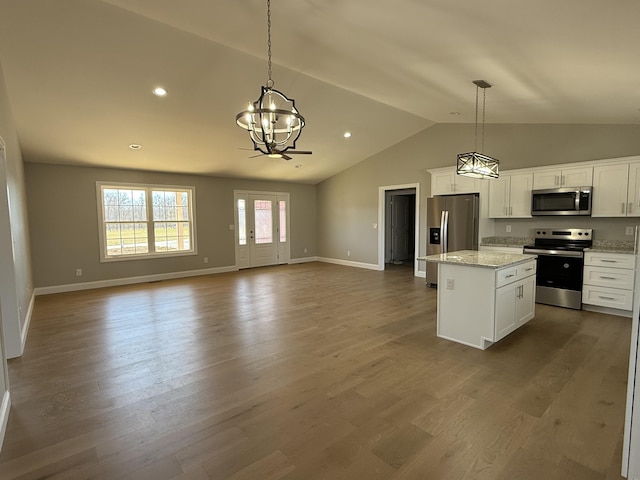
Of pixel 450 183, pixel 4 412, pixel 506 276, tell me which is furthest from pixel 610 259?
pixel 4 412

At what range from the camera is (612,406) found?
2.40 metres

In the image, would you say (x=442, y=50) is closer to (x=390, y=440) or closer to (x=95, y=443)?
(x=390, y=440)

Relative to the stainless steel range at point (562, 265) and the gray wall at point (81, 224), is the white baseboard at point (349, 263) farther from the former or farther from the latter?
the stainless steel range at point (562, 265)

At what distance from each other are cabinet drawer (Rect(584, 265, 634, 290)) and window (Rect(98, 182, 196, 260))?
7.50 meters

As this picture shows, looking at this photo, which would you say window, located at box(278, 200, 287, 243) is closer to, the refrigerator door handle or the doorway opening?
the doorway opening

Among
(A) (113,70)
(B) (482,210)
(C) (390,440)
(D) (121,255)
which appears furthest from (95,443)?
(B) (482,210)

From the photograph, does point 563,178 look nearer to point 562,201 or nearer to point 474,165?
point 562,201

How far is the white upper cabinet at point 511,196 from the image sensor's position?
544cm

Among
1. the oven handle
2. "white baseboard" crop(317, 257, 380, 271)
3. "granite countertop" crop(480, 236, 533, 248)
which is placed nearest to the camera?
the oven handle

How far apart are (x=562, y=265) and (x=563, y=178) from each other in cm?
133

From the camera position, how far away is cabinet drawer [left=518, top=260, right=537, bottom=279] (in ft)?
12.4

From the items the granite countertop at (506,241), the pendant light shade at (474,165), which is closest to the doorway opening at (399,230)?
the granite countertop at (506,241)

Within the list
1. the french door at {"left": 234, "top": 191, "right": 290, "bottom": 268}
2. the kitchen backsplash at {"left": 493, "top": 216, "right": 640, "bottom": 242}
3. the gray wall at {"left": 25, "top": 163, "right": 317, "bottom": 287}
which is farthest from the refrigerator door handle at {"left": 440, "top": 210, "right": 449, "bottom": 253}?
the gray wall at {"left": 25, "top": 163, "right": 317, "bottom": 287}

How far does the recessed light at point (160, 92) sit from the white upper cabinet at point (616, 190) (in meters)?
6.07
